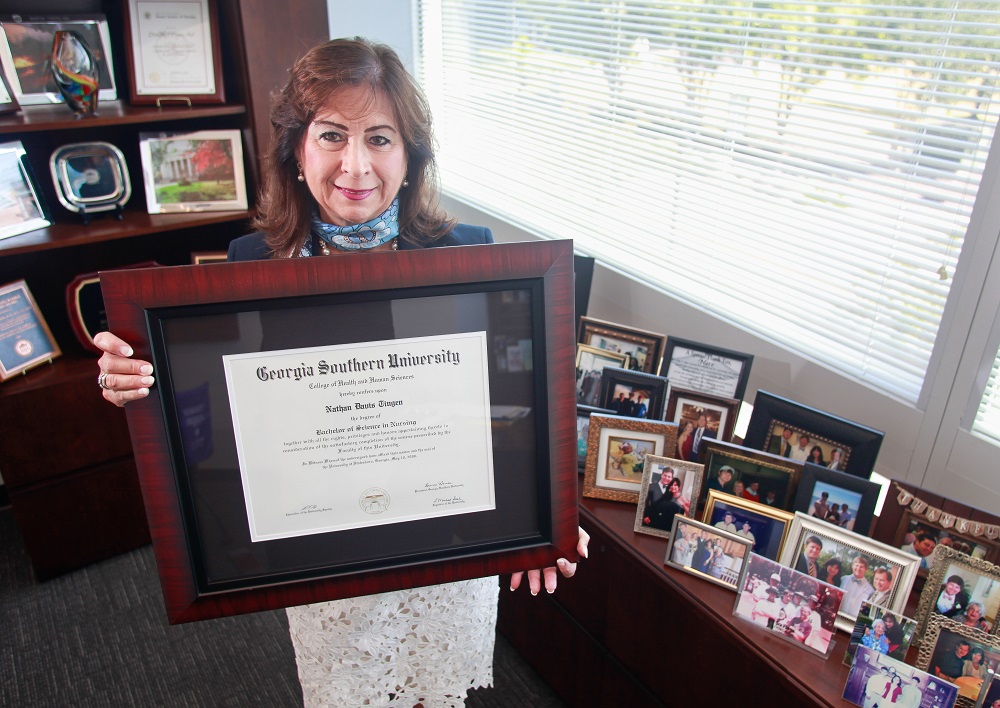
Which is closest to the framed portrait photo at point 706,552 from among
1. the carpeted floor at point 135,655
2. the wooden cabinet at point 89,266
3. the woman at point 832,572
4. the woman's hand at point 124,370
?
the woman at point 832,572

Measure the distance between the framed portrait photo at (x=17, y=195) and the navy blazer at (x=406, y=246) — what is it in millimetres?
1245

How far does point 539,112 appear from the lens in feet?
7.82

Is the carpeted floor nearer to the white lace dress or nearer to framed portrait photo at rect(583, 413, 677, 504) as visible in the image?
the white lace dress

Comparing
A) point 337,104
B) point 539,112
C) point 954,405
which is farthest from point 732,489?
point 539,112

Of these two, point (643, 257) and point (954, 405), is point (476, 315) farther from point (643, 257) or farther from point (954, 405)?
point (643, 257)

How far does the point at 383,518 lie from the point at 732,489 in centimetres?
75

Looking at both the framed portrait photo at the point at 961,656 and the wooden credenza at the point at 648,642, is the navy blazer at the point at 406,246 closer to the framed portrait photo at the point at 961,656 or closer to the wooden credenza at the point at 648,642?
the wooden credenza at the point at 648,642

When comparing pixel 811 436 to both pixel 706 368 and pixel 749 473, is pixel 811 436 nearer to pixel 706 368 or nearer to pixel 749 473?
pixel 749 473

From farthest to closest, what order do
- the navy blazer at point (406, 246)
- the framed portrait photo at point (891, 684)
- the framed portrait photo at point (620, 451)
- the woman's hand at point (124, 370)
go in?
1. the framed portrait photo at point (620, 451)
2. the navy blazer at point (406, 246)
3. the framed portrait photo at point (891, 684)
4. the woman's hand at point (124, 370)

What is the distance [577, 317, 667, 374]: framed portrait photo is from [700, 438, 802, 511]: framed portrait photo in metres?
0.35

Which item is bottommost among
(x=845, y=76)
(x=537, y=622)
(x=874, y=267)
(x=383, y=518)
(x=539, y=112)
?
(x=537, y=622)

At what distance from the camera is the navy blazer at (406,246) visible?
145 cm

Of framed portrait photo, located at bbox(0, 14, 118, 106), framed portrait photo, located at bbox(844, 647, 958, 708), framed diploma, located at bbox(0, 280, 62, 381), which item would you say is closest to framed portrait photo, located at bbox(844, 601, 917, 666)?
framed portrait photo, located at bbox(844, 647, 958, 708)

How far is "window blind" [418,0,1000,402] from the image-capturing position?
1386mm
